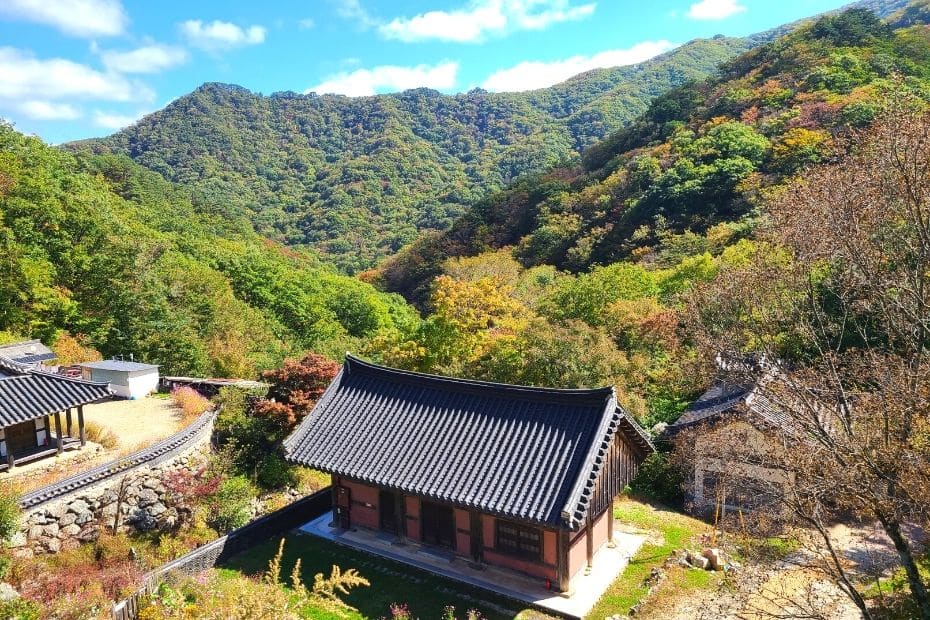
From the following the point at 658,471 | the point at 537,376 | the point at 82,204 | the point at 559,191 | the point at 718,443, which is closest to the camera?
the point at 718,443

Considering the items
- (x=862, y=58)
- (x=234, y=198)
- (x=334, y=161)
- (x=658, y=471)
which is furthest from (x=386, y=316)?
(x=334, y=161)

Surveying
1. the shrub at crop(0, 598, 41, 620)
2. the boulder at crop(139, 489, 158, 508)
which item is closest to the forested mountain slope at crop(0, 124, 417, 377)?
the boulder at crop(139, 489, 158, 508)

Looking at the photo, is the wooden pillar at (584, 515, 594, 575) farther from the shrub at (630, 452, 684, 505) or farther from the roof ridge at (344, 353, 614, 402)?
the shrub at (630, 452, 684, 505)

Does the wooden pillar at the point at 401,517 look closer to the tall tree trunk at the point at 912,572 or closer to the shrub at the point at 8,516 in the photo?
the shrub at the point at 8,516

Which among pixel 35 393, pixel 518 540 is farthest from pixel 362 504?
pixel 35 393

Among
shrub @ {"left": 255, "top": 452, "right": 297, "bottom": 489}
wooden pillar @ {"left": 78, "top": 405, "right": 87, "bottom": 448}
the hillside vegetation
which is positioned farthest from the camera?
the hillside vegetation

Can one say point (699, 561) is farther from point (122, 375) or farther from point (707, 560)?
point (122, 375)

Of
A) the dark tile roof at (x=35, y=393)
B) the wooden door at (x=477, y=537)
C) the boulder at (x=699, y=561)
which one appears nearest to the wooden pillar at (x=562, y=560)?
the wooden door at (x=477, y=537)

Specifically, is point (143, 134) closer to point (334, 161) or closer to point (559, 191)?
point (334, 161)
